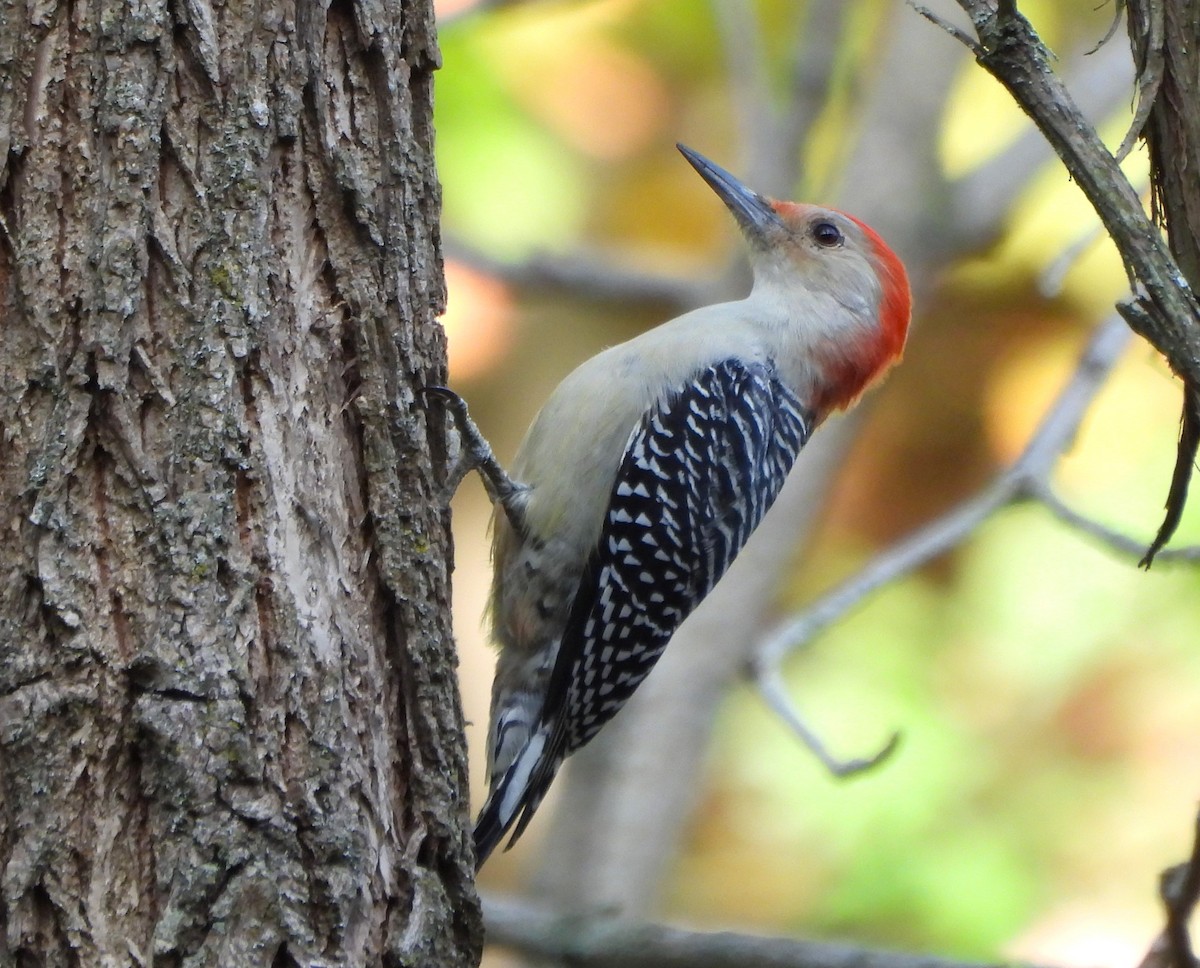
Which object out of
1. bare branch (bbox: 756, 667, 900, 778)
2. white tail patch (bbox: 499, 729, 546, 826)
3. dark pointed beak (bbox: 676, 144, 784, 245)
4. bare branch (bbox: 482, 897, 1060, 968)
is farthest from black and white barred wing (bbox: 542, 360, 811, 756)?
dark pointed beak (bbox: 676, 144, 784, 245)

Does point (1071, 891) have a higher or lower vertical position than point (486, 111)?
lower

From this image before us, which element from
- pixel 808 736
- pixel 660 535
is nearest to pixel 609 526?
pixel 660 535

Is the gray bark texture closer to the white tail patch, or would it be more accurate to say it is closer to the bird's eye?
the white tail patch

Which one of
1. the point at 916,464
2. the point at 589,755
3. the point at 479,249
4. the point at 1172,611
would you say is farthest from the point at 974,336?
the point at 589,755

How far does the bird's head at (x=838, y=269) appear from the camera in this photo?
178 inches

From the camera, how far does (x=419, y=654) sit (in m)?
2.52

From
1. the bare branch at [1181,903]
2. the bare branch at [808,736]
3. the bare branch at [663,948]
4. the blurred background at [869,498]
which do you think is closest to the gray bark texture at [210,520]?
A: the bare branch at [663,948]

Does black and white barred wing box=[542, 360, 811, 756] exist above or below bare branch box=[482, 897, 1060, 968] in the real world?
above

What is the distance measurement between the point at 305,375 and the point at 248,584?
1.32 ft

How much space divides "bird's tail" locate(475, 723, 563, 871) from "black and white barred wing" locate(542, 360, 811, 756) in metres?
0.08

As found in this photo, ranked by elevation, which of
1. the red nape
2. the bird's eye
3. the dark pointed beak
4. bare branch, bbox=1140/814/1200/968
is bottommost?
bare branch, bbox=1140/814/1200/968

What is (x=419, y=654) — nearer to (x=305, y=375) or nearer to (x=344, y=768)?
(x=344, y=768)

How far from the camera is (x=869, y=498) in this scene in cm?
761

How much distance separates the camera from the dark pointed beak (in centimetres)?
461
